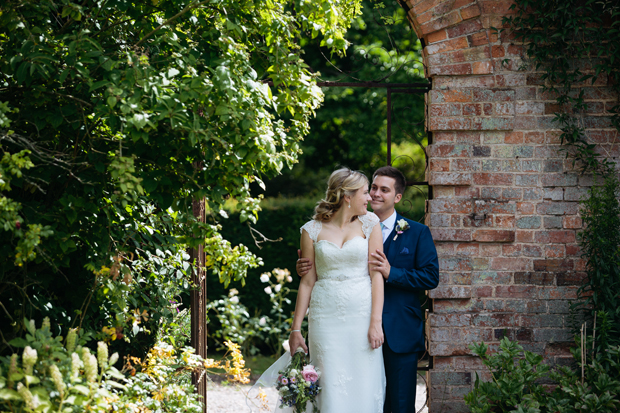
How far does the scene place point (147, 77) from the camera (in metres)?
2.24

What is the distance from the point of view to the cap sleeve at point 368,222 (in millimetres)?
3311

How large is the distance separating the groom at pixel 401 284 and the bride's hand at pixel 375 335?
0.11m

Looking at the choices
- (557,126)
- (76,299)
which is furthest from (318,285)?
(557,126)

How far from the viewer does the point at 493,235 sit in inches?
147

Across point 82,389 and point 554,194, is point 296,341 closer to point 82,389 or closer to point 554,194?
point 82,389

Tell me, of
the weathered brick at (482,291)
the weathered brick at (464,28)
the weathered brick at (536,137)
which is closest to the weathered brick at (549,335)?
the weathered brick at (482,291)

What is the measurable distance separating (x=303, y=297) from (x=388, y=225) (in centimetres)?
71

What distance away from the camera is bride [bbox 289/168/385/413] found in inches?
126

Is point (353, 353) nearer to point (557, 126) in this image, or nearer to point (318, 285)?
point (318, 285)

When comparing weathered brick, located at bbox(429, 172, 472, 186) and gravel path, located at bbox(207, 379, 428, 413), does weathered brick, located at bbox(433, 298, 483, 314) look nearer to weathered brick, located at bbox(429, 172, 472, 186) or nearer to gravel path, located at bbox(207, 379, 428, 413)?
weathered brick, located at bbox(429, 172, 472, 186)

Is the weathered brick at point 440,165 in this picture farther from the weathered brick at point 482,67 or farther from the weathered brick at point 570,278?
the weathered brick at point 570,278

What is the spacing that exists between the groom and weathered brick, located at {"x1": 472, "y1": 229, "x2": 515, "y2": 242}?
49 centimetres

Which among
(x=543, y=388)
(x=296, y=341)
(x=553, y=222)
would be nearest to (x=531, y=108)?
(x=553, y=222)

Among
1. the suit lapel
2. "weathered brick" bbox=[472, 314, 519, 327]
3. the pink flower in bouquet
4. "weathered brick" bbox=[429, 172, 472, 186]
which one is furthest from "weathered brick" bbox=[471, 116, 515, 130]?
the pink flower in bouquet
